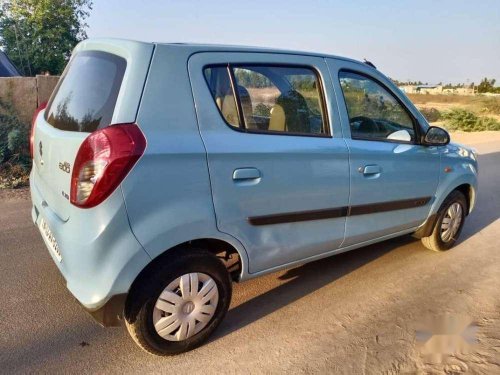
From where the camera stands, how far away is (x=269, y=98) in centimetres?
276

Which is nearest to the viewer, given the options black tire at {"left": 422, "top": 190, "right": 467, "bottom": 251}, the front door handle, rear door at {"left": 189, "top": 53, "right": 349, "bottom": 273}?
rear door at {"left": 189, "top": 53, "right": 349, "bottom": 273}

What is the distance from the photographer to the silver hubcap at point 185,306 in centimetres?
229

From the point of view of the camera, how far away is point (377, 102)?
3.30 metres

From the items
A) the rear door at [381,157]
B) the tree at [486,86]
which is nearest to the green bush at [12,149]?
the rear door at [381,157]

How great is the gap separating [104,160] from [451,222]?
3482mm

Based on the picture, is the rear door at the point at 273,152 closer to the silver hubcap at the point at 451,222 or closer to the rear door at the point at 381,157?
the rear door at the point at 381,157

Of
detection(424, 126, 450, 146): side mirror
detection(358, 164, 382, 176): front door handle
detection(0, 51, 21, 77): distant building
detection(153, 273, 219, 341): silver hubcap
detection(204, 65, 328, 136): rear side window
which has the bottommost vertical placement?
detection(0, 51, 21, 77): distant building

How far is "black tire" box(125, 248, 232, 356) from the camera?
2.20 m

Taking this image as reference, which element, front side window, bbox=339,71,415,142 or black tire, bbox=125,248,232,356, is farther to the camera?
front side window, bbox=339,71,415,142

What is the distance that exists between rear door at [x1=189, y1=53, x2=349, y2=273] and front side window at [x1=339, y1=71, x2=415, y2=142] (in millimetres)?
227

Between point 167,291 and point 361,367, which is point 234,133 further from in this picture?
point 361,367

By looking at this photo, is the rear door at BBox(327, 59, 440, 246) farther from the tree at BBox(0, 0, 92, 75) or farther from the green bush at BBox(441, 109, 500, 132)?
the tree at BBox(0, 0, 92, 75)

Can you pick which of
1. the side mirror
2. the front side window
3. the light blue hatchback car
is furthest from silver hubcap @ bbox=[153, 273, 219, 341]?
the side mirror

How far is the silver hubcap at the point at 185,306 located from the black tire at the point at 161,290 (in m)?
0.03
